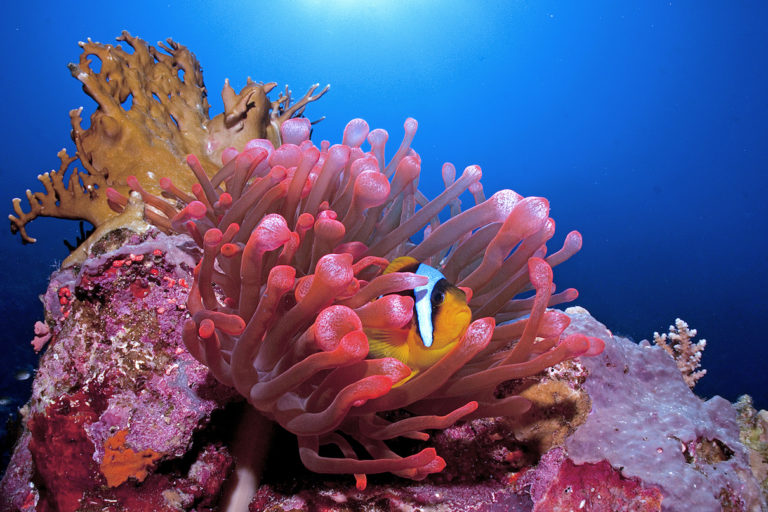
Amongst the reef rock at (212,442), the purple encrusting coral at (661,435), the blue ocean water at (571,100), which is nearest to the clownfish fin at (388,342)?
the reef rock at (212,442)

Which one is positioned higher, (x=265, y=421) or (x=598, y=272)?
(x=598, y=272)

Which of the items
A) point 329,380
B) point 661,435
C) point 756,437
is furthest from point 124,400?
point 756,437

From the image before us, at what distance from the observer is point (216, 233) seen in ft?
3.34

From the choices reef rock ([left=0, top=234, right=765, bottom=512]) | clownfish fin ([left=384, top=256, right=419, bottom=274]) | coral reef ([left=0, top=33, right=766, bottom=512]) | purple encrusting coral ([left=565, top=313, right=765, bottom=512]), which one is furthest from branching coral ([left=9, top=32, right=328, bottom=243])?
purple encrusting coral ([left=565, top=313, right=765, bottom=512])

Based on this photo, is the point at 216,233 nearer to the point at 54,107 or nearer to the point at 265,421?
the point at 265,421

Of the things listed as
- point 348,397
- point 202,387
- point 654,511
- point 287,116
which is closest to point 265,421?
point 202,387

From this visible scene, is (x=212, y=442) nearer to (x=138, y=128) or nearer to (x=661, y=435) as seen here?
(x=661, y=435)

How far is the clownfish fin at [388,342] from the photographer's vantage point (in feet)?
3.46

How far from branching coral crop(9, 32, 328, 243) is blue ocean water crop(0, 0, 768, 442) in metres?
23.3

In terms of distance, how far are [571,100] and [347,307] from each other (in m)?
38.7

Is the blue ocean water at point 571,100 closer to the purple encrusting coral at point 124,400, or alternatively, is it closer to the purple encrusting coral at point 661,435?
the purple encrusting coral at point 661,435

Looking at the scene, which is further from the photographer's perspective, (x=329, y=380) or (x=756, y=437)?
(x=756, y=437)

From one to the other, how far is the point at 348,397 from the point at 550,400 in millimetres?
889

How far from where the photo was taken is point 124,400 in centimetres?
122
